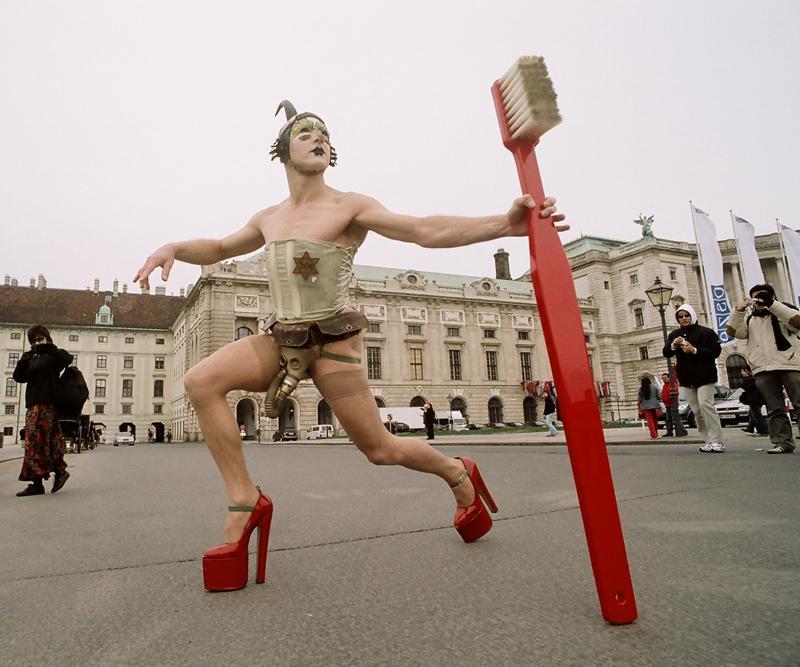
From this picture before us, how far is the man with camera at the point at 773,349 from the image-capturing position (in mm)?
6184

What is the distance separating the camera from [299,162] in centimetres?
251

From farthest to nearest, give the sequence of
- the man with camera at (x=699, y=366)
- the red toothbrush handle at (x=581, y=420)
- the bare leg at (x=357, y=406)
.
Result: the man with camera at (x=699, y=366)
the bare leg at (x=357, y=406)
the red toothbrush handle at (x=581, y=420)

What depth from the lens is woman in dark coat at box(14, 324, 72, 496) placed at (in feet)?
19.3

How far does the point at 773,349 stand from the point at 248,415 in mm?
41030

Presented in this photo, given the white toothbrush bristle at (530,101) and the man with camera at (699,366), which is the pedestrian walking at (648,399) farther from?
the white toothbrush bristle at (530,101)

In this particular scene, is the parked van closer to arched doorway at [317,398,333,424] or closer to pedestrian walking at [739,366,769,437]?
arched doorway at [317,398,333,424]

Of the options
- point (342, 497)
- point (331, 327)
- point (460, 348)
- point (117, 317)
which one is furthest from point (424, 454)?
point (117, 317)

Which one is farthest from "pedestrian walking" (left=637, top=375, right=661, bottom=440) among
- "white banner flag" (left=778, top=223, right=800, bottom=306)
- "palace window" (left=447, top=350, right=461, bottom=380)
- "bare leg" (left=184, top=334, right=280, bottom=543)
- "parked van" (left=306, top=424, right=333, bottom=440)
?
"palace window" (left=447, top=350, right=461, bottom=380)

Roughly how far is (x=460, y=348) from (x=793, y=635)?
50095 mm

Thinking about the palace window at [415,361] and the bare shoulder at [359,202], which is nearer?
the bare shoulder at [359,202]

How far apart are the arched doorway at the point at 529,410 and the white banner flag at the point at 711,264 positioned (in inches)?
1139

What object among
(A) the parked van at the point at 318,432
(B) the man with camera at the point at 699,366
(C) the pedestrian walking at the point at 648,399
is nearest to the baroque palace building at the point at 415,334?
(A) the parked van at the point at 318,432

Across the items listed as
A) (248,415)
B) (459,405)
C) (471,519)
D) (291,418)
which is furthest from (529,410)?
(471,519)

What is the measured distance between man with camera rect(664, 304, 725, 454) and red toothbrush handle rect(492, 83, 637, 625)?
6046mm
